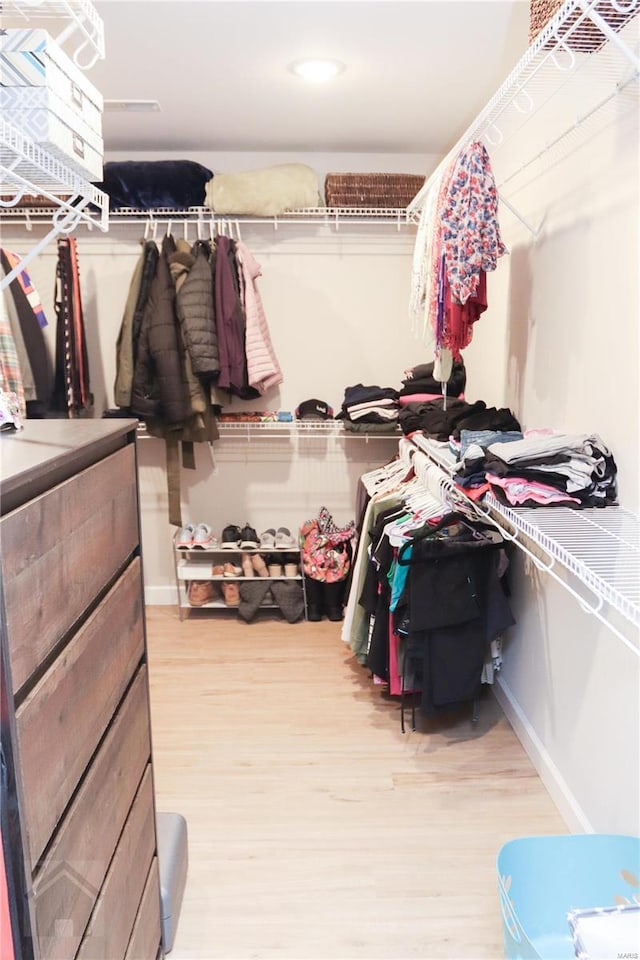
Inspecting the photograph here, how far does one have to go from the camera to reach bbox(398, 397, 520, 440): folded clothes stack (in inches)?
105

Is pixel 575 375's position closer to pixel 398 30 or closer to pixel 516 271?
pixel 516 271

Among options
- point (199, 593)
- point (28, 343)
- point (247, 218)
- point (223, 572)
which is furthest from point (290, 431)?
point (28, 343)

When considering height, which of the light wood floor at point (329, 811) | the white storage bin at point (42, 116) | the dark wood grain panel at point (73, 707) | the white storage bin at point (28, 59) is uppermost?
the white storage bin at point (28, 59)

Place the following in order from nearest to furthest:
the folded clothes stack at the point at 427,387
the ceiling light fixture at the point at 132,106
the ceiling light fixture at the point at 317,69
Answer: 1. the ceiling light fixture at the point at 317,69
2. the ceiling light fixture at the point at 132,106
3. the folded clothes stack at the point at 427,387

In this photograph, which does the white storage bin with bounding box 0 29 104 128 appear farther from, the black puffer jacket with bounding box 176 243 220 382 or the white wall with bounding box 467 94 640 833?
the black puffer jacket with bounding box 176 243 220 382

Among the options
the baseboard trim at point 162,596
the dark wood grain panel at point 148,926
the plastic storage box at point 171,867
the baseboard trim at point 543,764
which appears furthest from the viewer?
the baseboard trim at point 162,596

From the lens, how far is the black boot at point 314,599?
3.82 metres

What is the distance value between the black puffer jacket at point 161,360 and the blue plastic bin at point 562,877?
2.46m

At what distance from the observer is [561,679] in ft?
7.45

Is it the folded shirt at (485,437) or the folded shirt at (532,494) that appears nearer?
the folded shirt at (532,494)

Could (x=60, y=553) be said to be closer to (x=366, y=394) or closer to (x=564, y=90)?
(x=564, y=90)

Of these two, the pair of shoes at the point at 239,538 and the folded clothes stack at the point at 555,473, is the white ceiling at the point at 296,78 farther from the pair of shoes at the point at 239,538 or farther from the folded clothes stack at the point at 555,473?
the pair of shoes at the point at 239,538

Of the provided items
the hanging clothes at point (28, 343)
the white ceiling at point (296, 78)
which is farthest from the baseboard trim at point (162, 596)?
the white ceiling at point (296, 78)

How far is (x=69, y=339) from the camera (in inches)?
136
